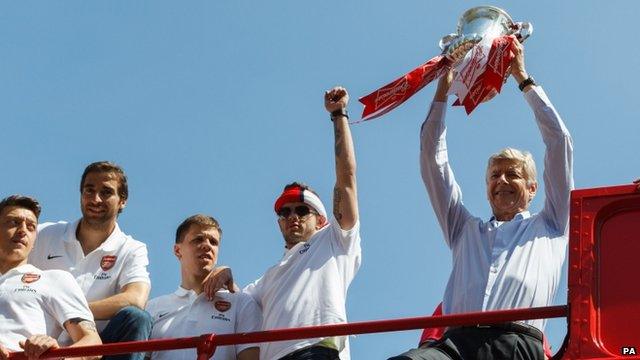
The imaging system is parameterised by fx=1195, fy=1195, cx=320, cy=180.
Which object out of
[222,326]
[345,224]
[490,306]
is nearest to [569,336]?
[490,306]

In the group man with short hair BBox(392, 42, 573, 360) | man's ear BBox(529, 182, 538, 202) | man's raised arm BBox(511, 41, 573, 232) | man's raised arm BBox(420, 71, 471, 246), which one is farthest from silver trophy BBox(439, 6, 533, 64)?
man's ear BBox(529, 182, 538, 202)

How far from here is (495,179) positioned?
7328 millimetres

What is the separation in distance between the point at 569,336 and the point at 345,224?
220cm

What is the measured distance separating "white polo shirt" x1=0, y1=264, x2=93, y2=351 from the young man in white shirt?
926 millimetres

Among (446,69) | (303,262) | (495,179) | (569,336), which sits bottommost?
(569,336)

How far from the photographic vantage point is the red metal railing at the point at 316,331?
5.93 m

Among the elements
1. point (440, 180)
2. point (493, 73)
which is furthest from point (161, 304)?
point (493, 73)

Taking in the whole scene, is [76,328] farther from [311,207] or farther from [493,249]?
[493,249]

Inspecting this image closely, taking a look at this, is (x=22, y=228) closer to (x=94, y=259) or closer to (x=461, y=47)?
(x=94, y=259)

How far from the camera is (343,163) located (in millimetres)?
7840

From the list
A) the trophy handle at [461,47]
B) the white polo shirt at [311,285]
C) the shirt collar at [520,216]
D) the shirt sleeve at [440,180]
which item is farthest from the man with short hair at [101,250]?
the trophy handle at [461,47]

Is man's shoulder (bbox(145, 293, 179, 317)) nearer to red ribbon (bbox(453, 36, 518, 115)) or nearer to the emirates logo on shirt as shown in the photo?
the emirates logo on shirt

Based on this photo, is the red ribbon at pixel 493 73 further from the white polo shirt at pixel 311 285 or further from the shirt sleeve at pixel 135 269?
the shirt sleeve at pixel 135 269

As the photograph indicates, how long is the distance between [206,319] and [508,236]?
2.14m
